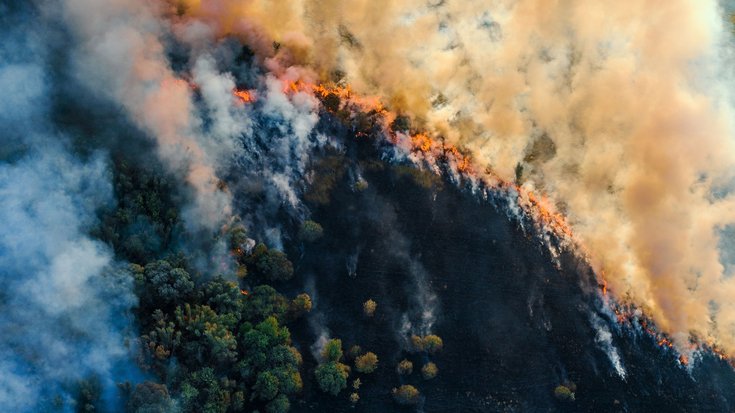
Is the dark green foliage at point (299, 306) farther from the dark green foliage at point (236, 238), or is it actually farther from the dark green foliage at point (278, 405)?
the dark green foliage at point (278, 405)

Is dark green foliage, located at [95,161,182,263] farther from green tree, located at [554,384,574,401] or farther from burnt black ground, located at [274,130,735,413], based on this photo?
green tree, located at [554,384,574,401]

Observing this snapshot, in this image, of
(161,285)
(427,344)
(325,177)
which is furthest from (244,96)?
(427,344)

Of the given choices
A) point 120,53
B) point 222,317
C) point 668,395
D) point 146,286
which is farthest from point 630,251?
point 120,53

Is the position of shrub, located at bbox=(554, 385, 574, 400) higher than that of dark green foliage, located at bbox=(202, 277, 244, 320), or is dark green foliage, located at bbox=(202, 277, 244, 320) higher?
dark green foliage, located at bbox=(202, 277, 244, 320)

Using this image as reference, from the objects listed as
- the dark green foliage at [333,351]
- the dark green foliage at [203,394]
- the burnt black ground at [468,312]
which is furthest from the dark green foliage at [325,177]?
the dark green foliage at [203,394]

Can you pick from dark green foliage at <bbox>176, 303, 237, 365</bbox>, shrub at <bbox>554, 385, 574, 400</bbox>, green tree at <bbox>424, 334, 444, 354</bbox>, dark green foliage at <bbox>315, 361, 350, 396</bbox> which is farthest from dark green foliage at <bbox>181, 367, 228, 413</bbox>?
shrub at <bbox>554, 385, 574, 400</bbox>

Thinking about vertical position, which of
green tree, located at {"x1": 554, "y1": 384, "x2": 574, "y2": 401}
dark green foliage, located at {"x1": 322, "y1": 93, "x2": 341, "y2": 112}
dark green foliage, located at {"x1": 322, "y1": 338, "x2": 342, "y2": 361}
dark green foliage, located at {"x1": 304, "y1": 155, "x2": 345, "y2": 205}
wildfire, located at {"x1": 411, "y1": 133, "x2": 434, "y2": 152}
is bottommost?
green tree, located at {"x1": 554, "y1": 384, "x2": 574, "y2": 401}

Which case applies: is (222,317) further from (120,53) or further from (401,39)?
(401,39)
